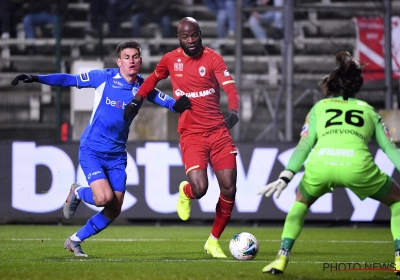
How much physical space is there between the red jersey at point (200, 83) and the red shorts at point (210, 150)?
0.30ft

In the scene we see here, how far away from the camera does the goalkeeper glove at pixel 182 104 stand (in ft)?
30.4

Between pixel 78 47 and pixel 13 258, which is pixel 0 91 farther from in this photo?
pixel 13 258

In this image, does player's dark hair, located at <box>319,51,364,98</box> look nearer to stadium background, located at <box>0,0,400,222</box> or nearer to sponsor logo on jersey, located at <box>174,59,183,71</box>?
sponsor logo on jersey, located at <box>174,59,183,71</box>

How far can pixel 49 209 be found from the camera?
14469mm

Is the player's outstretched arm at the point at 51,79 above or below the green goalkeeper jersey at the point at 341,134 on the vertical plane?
above

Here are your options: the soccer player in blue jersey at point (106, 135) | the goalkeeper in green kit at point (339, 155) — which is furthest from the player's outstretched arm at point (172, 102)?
the goalkeeper in green kit at point (339, 155)

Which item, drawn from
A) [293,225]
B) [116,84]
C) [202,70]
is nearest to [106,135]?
[116,84]

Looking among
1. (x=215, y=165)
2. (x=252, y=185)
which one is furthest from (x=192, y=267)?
(x=252, y=185)

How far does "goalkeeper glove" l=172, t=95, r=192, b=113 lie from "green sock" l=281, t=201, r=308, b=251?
2750 mm

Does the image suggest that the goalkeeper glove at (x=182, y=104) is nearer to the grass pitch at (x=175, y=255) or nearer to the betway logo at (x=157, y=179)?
the grass pitch at (x=175, y=255)

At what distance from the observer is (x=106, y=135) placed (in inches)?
361

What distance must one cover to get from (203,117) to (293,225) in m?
2.84

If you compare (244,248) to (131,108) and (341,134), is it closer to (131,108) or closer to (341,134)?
(131,108)

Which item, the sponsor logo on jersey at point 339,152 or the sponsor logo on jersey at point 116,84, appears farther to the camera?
the sponsor logo on jersey at point 116,84
